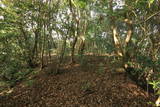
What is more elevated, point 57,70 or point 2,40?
point 2,40

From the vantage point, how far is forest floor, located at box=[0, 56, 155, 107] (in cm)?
602

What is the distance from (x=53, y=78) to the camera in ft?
25.8

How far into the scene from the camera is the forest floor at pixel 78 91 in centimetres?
602

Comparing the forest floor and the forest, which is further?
the forest

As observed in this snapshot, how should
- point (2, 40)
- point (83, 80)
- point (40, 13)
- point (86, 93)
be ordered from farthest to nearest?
1. point (40, 13)
2. point (83, 80)
3. point (2, 40)
4. point (86, 93)

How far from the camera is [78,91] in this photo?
664 centimetres

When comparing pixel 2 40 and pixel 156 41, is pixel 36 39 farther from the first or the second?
pixel 156 41

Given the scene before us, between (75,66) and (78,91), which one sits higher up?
(75,66)

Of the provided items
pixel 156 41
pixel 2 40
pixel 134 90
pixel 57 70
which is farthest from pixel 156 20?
pixel 2 40

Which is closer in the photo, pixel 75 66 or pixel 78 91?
pixel 78 91

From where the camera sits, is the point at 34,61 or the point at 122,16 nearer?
the point at 122,16

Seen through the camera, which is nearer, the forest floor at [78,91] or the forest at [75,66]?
the forest floor at [78,91]

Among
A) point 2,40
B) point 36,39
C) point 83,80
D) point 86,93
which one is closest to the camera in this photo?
point 86,93

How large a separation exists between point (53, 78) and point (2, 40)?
3.44 m
